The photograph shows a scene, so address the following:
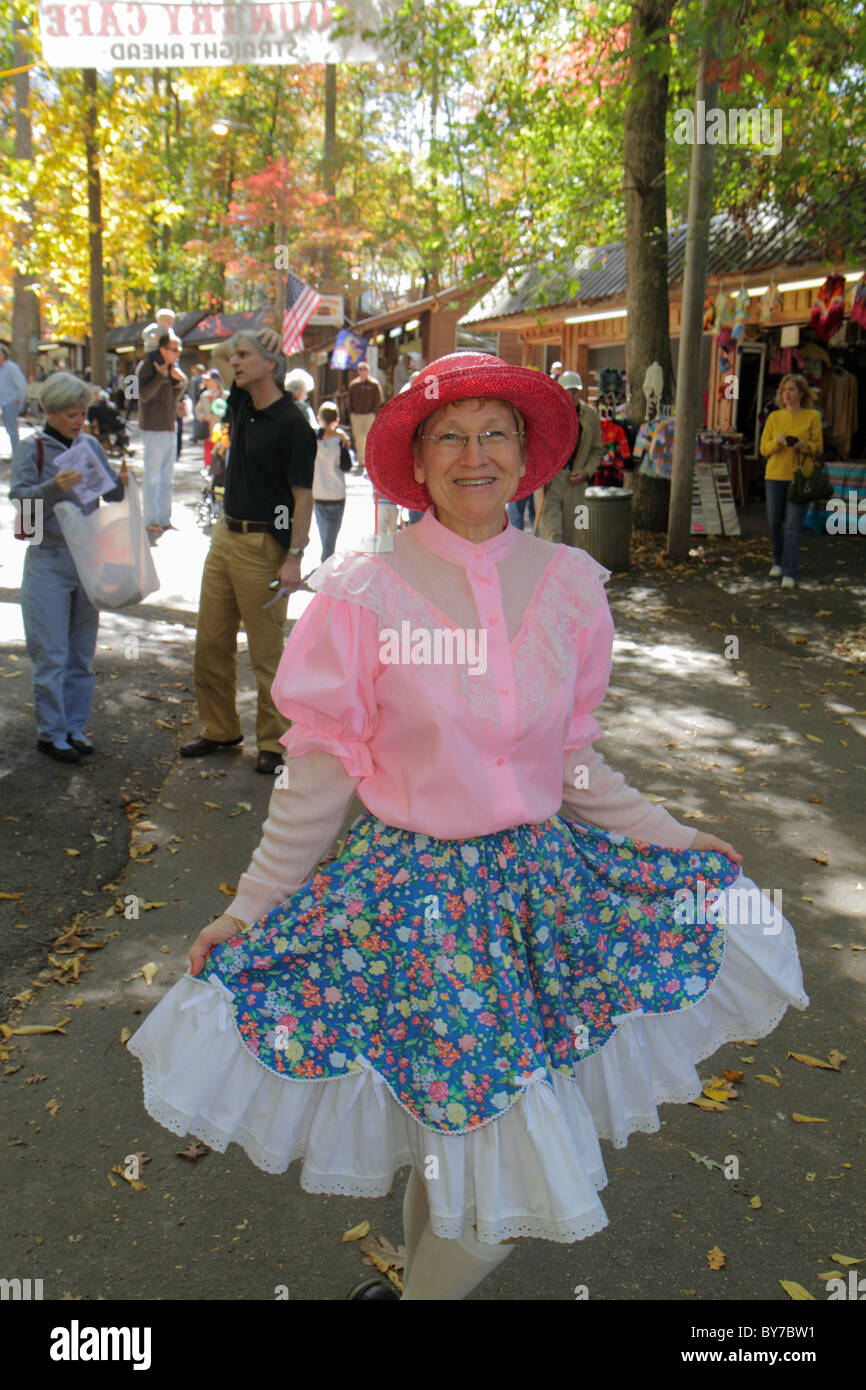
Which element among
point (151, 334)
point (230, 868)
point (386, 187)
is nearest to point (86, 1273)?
point (230, 868)

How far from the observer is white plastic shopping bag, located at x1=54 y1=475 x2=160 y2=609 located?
6.16 meters

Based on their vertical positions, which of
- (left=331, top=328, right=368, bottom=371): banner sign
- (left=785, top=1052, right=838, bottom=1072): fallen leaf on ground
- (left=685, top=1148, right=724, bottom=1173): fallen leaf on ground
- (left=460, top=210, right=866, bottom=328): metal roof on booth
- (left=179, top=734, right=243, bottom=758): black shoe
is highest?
(left=331, top=328, right=368, bottom=371): banner sign

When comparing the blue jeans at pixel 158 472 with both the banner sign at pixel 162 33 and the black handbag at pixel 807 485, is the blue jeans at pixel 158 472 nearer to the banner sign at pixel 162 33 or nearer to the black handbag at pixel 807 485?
the banner sign at pixel 162 33

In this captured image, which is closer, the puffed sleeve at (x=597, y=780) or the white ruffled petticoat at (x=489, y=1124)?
the white ruffled petticoat at (x=489, y=1124)

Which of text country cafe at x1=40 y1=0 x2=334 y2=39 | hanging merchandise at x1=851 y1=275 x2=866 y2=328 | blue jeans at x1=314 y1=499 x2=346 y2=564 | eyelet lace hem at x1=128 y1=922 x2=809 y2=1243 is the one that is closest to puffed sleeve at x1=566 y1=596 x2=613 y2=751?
eyelet lace hem at x1=128 y1=922 x2=809 y2=1243

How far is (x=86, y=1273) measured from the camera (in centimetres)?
274

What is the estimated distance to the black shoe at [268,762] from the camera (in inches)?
252

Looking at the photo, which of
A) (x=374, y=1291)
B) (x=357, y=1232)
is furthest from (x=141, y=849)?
(x=374, y=1291)

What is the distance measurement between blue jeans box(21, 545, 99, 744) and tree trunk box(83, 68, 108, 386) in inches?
390

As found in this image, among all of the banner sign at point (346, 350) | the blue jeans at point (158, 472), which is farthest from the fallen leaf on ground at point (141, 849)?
the banner sign at point (346, 350)

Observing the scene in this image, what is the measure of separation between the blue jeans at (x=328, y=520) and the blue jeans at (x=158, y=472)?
2.45 meters

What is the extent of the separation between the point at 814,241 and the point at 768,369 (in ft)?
17.2

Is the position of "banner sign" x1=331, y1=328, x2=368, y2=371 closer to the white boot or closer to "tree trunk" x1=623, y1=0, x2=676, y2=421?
"tree trunk" x1=623, y1=0, x2=676, y2=421

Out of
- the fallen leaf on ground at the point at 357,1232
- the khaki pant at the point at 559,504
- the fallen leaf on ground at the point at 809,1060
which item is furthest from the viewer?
the khaki pant at the point at 559,504
